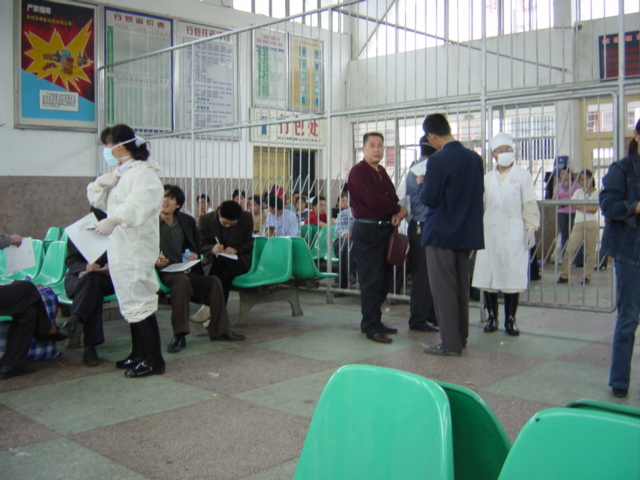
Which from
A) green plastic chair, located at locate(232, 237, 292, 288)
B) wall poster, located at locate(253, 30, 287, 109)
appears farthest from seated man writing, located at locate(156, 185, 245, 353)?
wall poster, located at locate(253, 30, 287, 109)

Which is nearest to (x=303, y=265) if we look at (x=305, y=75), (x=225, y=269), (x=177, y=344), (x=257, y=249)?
(x=257, y=249)

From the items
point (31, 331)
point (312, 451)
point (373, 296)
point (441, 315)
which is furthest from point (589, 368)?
point (31, 331)

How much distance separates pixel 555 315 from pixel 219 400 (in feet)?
13.2

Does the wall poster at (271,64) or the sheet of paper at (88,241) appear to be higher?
the wall poster at (271,64)

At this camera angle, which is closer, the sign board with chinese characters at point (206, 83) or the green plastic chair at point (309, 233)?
the green plastic chair at point (309, 233)

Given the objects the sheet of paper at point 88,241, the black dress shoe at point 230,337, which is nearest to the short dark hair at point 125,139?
the sheet of paper at point 88,241

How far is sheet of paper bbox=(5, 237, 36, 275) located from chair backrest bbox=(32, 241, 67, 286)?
0.54 m

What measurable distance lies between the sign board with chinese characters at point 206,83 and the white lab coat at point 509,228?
4988mm

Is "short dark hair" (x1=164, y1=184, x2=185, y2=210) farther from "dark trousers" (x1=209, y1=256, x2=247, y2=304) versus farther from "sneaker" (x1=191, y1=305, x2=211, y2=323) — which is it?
"sneaker" (x1=191, y1=305, x2=211, y2=323)

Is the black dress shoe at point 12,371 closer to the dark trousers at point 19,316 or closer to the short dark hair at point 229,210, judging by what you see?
the dark trousers at point 19,316

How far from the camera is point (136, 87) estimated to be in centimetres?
953

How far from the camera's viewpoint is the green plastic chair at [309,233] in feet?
26.0

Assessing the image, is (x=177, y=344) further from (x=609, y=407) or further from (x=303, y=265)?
(x=609, y=407)

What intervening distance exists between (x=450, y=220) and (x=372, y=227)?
734 millimetres
